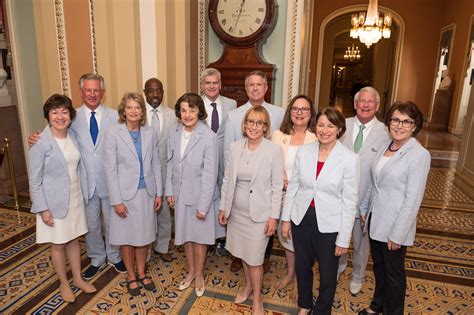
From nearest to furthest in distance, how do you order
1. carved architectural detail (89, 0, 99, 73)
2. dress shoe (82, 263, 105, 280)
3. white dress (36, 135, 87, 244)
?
white dress (36, 135, 87, 244)
dress shoe (82, 263, 105, 280)
carved architectural detail (89, 0, 99, 73)

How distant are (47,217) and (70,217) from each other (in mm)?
138

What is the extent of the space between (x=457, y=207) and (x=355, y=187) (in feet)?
10.3

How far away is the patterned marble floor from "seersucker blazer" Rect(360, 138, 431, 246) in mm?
753

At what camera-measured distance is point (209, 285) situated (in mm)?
2541

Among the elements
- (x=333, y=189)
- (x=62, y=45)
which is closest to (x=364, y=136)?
(x=333, y=189)

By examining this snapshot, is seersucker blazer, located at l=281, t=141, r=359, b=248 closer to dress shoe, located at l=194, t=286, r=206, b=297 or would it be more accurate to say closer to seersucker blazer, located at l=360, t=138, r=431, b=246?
seersucker blazer, located at l=360, t=138, r=431, b=246

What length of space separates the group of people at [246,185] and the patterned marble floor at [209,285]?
95 millimetres

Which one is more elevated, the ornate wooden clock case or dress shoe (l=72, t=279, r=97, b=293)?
the ornate wooden clock case

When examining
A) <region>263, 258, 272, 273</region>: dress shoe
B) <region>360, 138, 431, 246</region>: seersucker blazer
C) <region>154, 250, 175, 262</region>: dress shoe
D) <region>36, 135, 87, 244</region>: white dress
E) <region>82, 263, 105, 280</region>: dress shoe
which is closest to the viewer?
<region>360, 138, 431, 246</region>: seersucker blazer

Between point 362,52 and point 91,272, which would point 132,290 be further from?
point 362,52

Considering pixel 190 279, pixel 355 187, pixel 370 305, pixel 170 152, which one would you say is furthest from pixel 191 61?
pixel 370 305

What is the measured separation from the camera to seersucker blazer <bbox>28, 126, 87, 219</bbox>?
209 centimetres

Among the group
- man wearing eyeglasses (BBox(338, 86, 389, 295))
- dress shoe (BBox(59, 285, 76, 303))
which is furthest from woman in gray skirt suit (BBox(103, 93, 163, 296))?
man wearing eyeglasses (BBox(338, 86, 389, 295))

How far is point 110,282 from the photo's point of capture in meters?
A: 2.56
